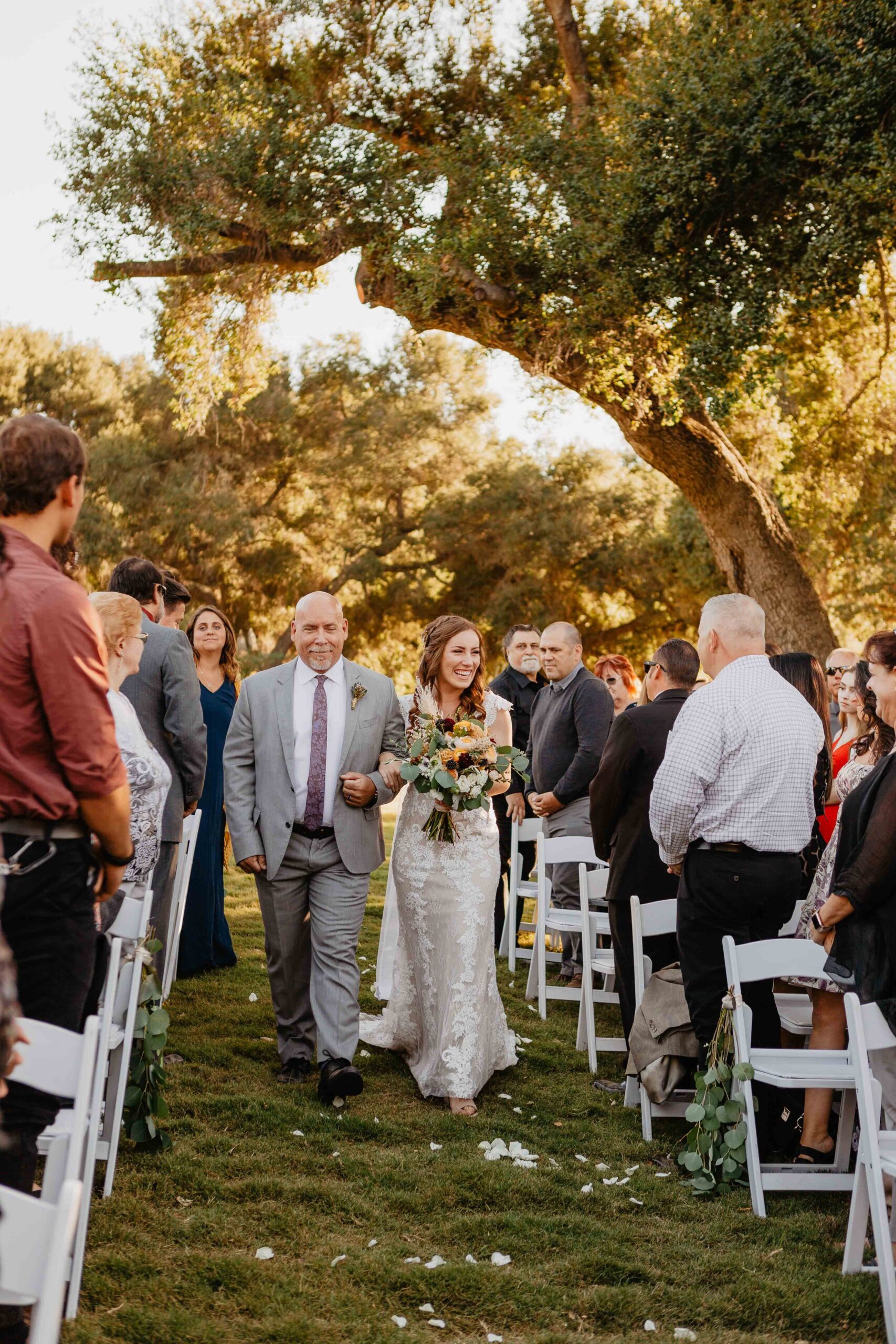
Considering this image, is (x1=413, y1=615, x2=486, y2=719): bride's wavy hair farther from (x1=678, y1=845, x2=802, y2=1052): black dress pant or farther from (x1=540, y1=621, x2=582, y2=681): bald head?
(x1=540, y1=621, x2=582, y2=681): bald head

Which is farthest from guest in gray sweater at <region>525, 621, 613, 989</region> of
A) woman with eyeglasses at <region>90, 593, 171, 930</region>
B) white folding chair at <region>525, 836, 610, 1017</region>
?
woman with eyeglasses at <region>90, 593, 171, 930</region>

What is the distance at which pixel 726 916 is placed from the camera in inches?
196

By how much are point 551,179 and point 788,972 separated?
8.66 metres

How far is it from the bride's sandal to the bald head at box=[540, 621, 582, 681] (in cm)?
324

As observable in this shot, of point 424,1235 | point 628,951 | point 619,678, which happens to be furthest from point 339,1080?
point 619,678

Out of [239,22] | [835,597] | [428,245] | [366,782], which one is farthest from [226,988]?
[835,597]

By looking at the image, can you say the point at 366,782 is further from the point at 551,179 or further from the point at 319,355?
the point at 319,355

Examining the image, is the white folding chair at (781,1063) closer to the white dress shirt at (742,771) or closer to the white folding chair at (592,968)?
the white dress shirt at (742,771)

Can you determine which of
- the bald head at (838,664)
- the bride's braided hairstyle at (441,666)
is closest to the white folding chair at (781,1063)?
the bride's braided hairstyle at (441,666)

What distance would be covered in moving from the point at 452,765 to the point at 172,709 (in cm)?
167

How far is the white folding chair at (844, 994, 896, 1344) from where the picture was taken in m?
3.53

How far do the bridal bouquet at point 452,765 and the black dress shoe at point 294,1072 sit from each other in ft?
4.22

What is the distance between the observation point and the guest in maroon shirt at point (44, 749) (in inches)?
110

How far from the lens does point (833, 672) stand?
8133 mm
